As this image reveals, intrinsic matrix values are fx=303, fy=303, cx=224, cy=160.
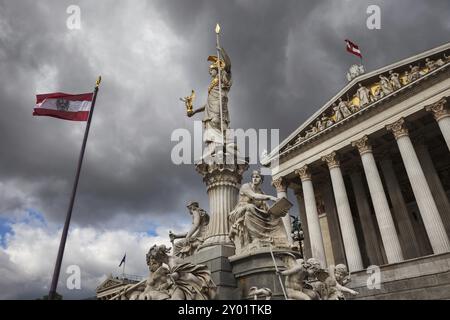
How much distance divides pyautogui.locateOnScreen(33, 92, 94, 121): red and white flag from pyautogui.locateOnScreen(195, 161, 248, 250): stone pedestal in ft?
21.4

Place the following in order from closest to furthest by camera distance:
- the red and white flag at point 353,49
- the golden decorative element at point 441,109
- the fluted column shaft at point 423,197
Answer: the fluted column shaft at point 423,197 → the golden decorative element at point 441,109 → the red and white flag at point 353,49

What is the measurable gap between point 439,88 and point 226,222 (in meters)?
24.1

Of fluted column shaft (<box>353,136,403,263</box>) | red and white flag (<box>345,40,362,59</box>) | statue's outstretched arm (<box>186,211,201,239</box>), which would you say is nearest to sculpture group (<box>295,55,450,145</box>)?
red and white flag (<box>345,40,362,59</box>)

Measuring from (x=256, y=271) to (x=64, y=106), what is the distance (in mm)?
10175

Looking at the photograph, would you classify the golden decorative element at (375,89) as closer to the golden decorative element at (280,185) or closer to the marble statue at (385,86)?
the marble statue at (385,86)

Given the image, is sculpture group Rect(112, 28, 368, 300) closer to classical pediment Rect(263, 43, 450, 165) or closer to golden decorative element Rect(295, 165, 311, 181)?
classical pediment Rect(263, 43, 450, 165)

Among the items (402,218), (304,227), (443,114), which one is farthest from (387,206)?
(304,227)

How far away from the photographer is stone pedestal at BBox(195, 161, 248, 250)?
7812 millimetres

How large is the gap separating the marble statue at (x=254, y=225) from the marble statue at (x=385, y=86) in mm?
24607

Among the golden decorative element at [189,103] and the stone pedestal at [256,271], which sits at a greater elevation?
the golden decorative element at [189,103]

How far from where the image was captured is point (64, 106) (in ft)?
39.7

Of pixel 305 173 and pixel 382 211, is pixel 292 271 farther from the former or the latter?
pixel 305 173

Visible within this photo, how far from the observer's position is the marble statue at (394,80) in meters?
26.7

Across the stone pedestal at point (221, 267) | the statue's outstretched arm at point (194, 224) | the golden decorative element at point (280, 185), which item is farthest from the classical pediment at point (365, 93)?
the stone pedestal at point (221, 267)
